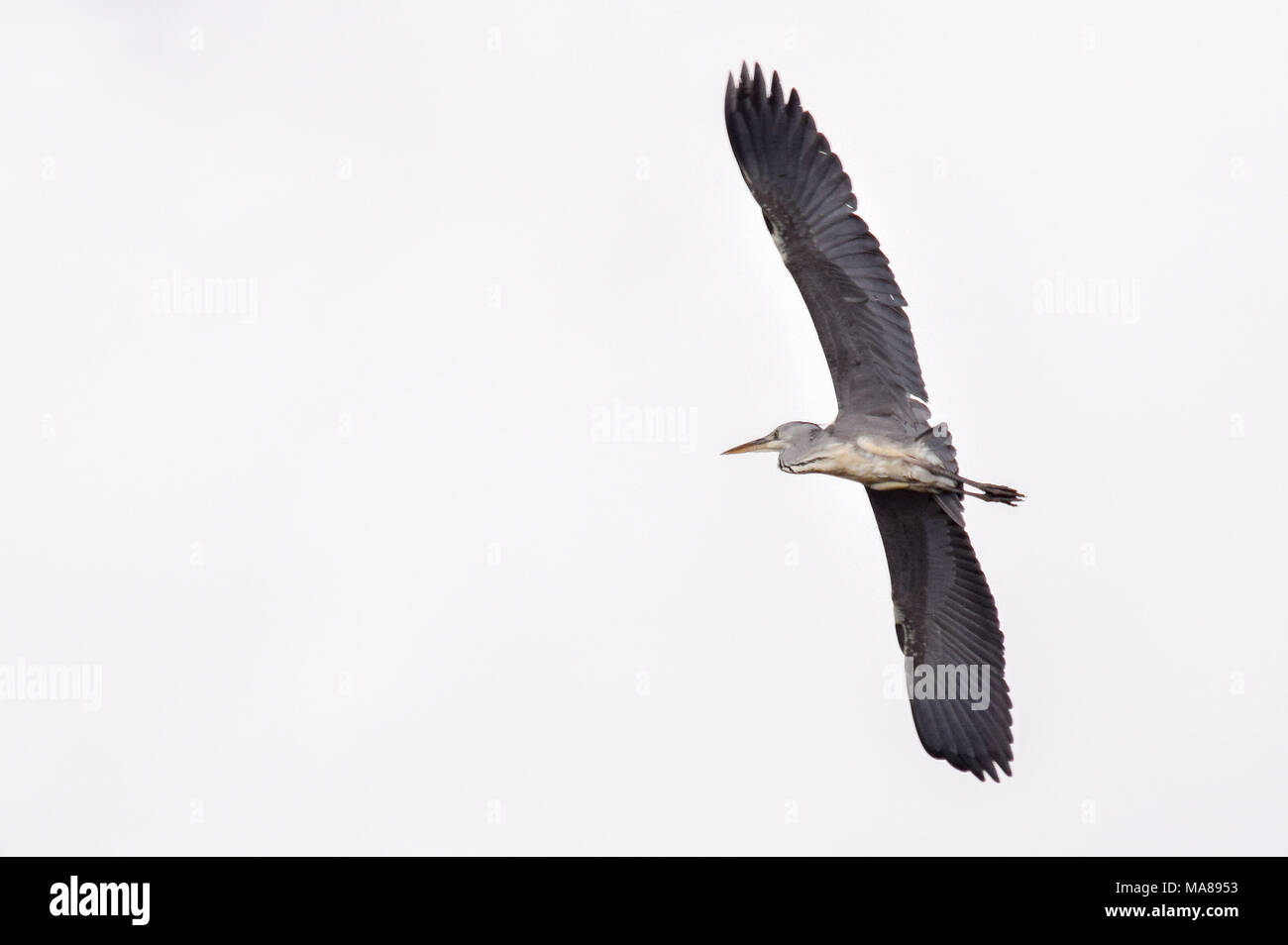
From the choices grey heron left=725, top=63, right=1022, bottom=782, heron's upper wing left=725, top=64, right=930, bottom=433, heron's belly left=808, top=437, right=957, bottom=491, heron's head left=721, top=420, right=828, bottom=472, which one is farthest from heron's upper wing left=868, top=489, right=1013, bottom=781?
heron's upper wing left=725, top=64, right=930, bottom=433

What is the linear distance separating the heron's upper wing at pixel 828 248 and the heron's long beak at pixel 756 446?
0.83 meters

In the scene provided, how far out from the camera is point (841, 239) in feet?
43.9

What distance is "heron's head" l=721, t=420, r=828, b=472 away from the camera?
542 inches

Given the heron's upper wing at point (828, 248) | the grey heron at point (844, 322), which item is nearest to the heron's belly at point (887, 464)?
the grey heron at point (844, 322)

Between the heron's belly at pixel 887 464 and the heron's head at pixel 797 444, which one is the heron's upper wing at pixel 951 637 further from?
the heron's head at pixel 797 444

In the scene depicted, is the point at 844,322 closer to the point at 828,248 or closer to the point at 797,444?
the point at 828,248

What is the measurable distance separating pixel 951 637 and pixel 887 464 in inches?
65.0

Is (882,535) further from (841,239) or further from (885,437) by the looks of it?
(841,239)

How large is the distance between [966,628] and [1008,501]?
1.46 metres

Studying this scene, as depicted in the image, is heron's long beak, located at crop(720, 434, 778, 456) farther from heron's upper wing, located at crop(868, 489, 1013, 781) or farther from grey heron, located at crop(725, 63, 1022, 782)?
heron's upper wing, located at crop(868, 489, 1013, 781)

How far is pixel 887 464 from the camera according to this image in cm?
1360

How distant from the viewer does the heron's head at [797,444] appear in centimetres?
1377
